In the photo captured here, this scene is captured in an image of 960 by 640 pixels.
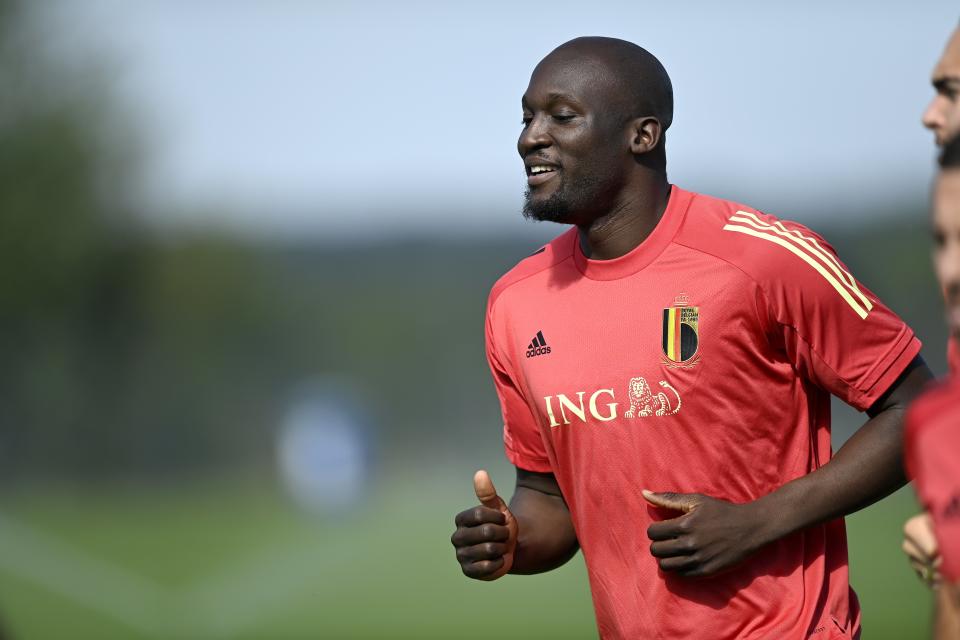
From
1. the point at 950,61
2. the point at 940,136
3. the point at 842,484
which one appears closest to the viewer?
the point at 940,136

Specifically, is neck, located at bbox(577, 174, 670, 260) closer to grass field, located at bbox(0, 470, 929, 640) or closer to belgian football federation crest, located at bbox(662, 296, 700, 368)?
belgian football federation crest, located at bbox(662, 296, 700, 368)

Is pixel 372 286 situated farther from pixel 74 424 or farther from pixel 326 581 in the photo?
pixel 326 581

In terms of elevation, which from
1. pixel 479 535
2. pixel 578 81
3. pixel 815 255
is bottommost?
pixel 479 535

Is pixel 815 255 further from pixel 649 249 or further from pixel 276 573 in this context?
pixel 276 573

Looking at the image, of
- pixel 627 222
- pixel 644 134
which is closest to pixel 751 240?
pixel 627 222

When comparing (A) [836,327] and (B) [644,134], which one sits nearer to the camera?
(A) [836,327]

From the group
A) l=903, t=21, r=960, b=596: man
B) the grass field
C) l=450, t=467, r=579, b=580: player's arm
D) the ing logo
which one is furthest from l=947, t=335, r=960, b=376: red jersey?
the grass field

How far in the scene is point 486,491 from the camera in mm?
4426

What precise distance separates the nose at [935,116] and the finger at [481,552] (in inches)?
74.1

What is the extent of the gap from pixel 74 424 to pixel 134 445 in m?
1.29

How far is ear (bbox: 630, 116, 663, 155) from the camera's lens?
4.62 meters

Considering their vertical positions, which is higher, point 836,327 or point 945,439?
point 836,327

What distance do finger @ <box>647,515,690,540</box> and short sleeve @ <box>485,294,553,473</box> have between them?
2.37ft

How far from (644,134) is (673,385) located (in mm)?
890
